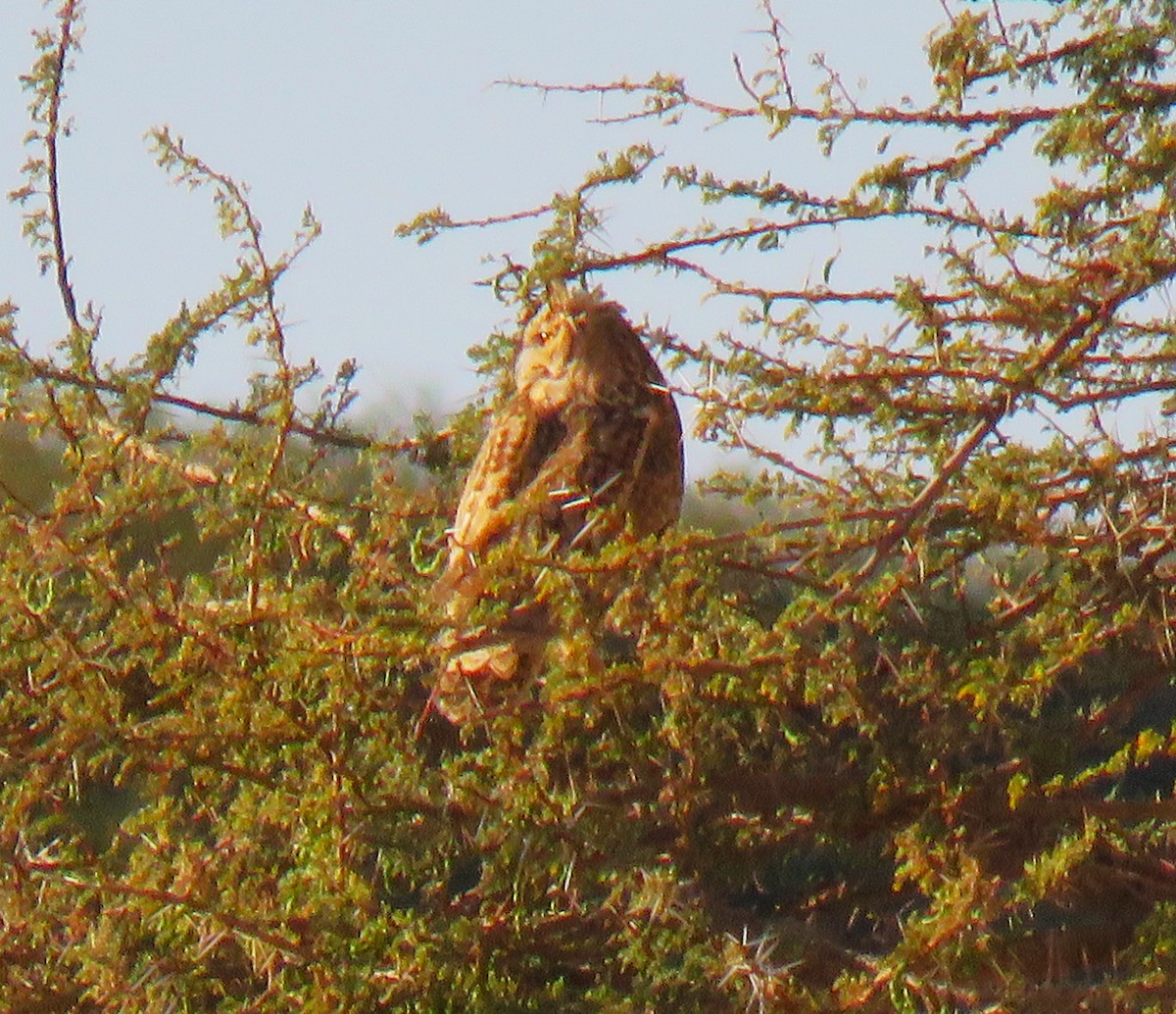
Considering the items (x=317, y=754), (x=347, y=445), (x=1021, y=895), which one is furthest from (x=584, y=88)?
(x=1021, y=895)

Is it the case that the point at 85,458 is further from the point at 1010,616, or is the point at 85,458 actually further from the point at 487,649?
the point at 1010,616

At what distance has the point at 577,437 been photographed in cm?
254

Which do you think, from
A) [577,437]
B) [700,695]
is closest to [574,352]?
[577,437]

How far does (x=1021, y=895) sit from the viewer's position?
76.9 inches

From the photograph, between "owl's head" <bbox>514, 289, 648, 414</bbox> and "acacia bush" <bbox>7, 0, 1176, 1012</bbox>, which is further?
"owl's head" <bbox>514, 289, 648, 414</bbox>

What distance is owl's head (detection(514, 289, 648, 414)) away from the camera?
8.64 feet

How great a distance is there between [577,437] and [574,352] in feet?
0.61

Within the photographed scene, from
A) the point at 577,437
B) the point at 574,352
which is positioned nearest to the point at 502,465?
the point at 577,437

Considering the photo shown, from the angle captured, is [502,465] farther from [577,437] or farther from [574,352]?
[574,352]

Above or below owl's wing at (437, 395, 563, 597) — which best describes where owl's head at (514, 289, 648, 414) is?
above

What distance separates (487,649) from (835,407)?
1.82 feet

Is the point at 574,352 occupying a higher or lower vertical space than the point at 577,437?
higher

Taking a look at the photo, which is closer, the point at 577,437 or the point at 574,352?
the point at 577,437

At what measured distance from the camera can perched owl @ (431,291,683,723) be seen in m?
2.44
